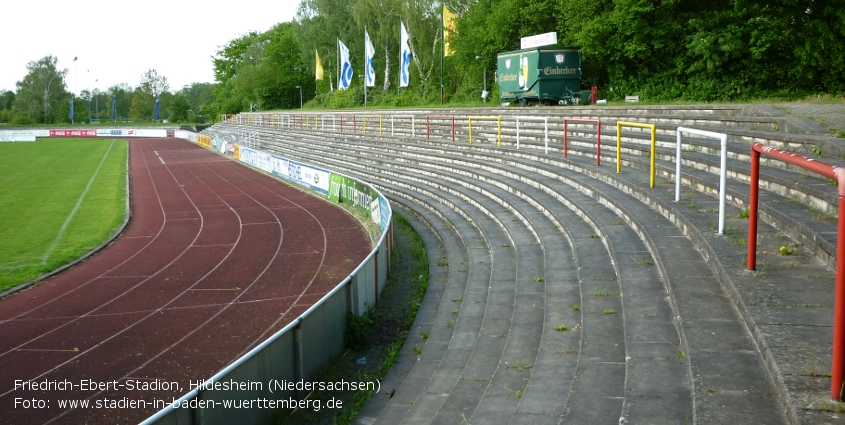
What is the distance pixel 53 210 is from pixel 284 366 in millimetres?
22336

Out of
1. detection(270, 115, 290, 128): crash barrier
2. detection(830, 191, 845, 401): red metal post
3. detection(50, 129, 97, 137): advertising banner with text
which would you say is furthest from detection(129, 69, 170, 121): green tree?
detection(830, 191, 845, 401): red metal post

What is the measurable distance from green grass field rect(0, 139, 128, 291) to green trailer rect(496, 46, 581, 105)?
18.6 meters

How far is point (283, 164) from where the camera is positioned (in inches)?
1289

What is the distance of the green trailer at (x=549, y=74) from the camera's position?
33.2 m

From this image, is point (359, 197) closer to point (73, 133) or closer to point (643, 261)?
point (643, 261)

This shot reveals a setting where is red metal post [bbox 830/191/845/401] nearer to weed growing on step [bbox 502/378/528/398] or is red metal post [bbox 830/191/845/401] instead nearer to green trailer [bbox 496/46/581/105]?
weed growing on step [bbox 502/378/528/398]

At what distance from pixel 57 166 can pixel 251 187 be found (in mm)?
21170

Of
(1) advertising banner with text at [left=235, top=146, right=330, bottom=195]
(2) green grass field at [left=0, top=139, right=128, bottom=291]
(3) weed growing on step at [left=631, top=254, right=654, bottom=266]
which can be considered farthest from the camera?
(1) advertising banner with text at [left=235, top=146, right=330, bottom=195]

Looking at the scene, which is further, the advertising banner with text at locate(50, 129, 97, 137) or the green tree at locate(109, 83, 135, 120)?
the green tree at locate(109, 83, 135, 120)

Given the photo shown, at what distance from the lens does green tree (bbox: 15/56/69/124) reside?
12294 cm

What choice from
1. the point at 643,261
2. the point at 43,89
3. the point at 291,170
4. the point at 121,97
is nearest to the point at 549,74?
the point at 291,170

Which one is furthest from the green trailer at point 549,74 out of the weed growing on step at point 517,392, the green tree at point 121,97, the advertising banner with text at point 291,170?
the green tree at point 121,97

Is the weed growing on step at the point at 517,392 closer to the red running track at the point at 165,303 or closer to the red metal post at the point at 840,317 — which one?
the red metal post at the point at 840,317

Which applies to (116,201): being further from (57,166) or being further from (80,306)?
(57,166)
